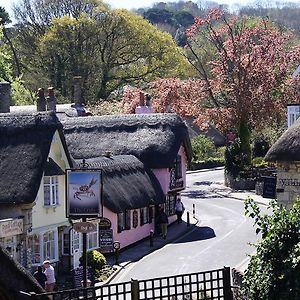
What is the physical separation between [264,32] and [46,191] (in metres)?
34.1

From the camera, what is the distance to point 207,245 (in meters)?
35.3

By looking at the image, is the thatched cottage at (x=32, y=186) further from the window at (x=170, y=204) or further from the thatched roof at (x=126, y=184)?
the window at (x=170, y=204)

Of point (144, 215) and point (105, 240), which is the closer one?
point (105, 240)

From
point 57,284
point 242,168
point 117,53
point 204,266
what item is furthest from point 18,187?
point 117,53

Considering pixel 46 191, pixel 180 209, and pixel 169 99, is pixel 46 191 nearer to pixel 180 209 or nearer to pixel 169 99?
pixel 180 209

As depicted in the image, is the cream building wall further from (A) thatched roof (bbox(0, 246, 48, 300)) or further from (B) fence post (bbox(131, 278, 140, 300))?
(A) thatched roof (bbox(0, 246, 48, 300))

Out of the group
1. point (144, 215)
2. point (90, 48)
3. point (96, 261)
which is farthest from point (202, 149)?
point (96, 261)

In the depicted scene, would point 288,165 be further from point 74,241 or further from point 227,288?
point 227,288

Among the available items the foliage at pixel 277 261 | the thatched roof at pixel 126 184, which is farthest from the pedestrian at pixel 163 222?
the foliage at pixel 277 261

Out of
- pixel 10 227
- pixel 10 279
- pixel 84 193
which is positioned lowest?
pixel 10 227

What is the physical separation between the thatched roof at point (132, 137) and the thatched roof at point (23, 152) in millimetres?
12135

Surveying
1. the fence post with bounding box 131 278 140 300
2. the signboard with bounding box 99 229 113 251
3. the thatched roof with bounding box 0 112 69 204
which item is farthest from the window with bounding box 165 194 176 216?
the fence post with bounding box 131 278 140 300

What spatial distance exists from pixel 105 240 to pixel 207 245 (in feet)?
14.6

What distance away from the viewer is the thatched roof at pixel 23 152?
28.2 m
